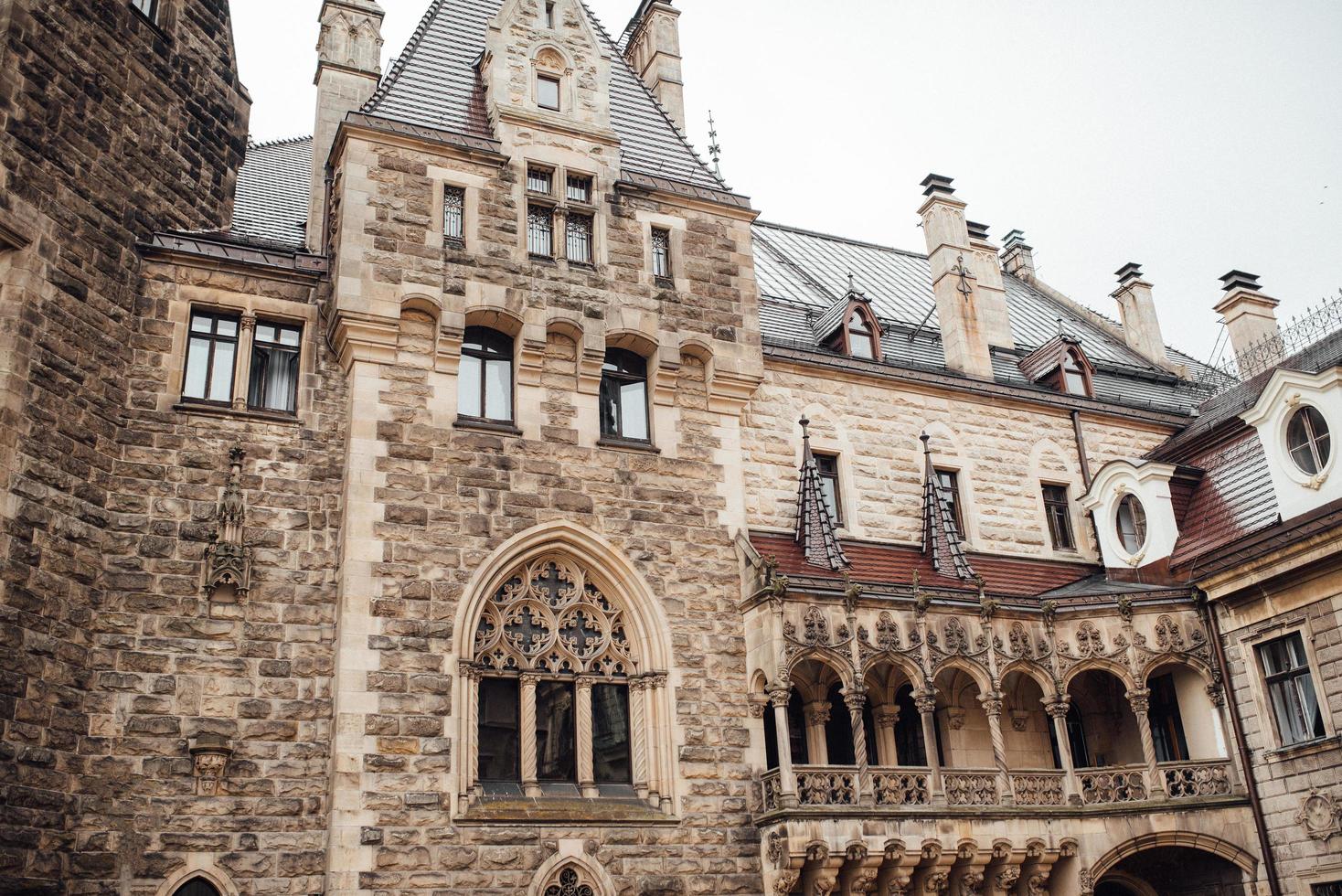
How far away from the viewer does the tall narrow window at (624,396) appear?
18.5 m

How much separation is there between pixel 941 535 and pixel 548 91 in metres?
9.09

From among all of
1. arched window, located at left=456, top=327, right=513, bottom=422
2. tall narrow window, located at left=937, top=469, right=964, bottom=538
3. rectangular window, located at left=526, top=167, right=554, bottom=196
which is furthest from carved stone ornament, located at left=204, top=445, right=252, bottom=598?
tall narrow window, located at left=937, top=469, right=964, bottom=538

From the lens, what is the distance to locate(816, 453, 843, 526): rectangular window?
67.5ft

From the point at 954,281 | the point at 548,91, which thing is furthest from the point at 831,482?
the point at 548,91

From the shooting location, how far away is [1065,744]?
18.0m

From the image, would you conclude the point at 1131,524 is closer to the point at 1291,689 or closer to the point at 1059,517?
the point at 1059,517

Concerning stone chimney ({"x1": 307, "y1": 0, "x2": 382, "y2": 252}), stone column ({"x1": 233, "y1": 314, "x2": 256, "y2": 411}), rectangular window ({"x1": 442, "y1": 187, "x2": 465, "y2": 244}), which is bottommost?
stone column ({"x1": 233, "y1": 314, "x2": 256, "y2": 411})

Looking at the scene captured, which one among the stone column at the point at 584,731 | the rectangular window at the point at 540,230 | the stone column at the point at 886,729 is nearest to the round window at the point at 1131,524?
the stone column at the point at 886,729

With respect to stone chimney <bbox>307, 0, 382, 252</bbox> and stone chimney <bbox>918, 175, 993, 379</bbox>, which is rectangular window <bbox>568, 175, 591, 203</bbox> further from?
stone chimney <bbox>918, 175, 993, 379</bbox>

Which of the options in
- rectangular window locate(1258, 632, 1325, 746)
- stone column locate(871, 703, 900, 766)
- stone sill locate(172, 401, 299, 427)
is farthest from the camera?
stone column locate(871, 703, 900, 766)

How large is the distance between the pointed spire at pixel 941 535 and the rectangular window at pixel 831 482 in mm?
1402

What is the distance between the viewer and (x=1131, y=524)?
21688 millimetres

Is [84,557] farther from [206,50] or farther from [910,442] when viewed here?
[910,442]

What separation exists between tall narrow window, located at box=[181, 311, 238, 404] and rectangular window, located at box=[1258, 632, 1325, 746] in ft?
47.7
